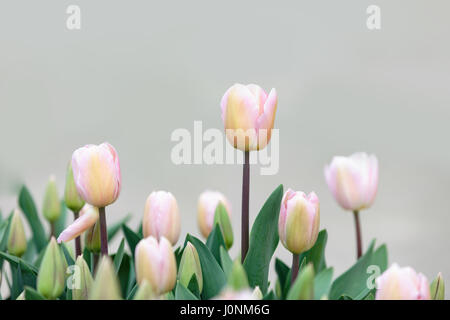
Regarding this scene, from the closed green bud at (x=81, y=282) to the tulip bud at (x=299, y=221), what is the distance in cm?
12

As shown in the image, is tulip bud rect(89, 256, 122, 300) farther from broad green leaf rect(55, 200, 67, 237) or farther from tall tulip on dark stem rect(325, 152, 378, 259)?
broad green leaf rect(55, 200, 67, 237)

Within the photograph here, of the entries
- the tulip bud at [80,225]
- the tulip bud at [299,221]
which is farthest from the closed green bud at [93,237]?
the tulip bud at [299,221]

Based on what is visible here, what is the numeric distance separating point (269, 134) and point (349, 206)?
0.34ft

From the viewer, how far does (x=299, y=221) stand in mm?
396

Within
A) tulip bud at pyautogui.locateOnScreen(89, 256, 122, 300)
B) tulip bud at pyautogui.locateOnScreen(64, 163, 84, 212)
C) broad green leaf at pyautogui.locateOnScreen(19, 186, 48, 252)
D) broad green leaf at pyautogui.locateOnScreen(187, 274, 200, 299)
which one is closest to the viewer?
tulip bud at pyautogui.locateOnScreen(89, 256, 122, 300)

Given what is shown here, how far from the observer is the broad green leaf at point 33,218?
0.62 metres

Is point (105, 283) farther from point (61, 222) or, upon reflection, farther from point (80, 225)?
Result: point (61, 222)

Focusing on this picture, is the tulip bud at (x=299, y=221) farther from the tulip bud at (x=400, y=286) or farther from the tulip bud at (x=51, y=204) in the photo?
the tulip bud at (x=51, y=204)

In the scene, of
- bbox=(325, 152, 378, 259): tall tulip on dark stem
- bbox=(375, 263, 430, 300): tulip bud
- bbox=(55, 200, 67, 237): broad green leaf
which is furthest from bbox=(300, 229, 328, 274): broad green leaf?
bbox=(55, 200, 67, 237): broad green leaf

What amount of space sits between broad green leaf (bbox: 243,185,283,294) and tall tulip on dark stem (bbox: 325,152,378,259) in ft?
0.24

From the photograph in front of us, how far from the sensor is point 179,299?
0.35 meters

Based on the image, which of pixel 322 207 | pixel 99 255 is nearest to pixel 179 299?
A: pixel 99 255

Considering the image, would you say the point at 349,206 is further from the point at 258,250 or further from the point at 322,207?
the point at 322,207

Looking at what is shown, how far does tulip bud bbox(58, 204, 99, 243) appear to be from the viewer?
0.41 m
